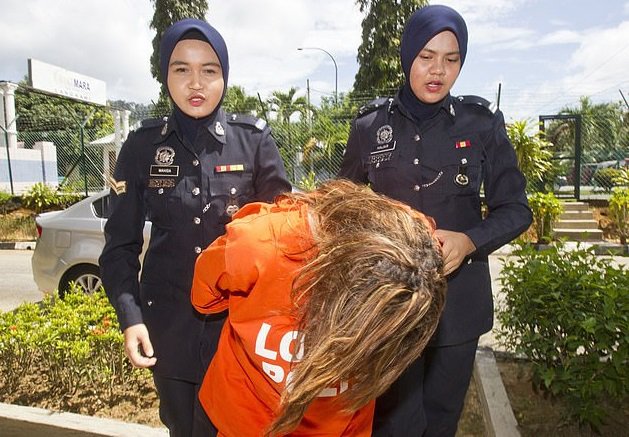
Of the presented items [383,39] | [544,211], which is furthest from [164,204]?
[383,39]

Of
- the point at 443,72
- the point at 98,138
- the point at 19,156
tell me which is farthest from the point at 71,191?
the point at 443,72

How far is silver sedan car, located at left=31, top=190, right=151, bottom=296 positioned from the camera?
5.51 meters

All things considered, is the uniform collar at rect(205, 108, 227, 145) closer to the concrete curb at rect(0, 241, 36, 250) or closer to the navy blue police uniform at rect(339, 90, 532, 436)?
the navy blue police uniform at rect(339, 90, 532, 436)

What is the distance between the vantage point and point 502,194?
197 cm

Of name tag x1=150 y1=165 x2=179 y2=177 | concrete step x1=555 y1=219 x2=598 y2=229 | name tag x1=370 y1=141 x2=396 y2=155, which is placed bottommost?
concrete step x1=555 y1=219 x2=598 y2=229

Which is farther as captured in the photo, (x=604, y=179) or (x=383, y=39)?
(x=383, y=39)

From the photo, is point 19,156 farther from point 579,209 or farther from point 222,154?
point 222,154

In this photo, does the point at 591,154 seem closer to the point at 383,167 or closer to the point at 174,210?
the point at 383,167

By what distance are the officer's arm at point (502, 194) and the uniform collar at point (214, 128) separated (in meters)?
0.91

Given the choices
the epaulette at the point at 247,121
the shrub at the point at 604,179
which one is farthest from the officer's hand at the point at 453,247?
the shrub at the point at 604,179

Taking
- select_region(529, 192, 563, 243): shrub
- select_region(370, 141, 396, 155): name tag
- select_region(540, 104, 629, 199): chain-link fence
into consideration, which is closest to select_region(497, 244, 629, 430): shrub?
select_region(370, 141, 396, 155): name tag

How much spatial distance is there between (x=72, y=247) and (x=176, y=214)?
4.27 metres

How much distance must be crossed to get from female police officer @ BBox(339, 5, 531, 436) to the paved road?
4.94 m

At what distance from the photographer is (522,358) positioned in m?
3.88
